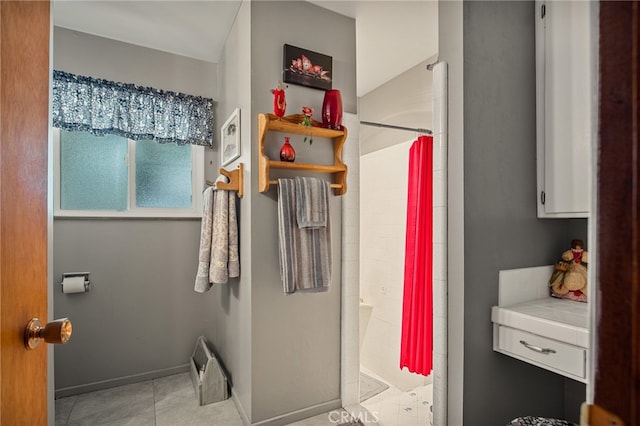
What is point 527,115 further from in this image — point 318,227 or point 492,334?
point 318,227

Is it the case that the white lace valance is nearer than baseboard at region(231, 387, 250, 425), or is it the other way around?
baseboard at region(231, 387, 250, 425)

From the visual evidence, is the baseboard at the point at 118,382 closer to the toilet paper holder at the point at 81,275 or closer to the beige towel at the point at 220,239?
the toilet paper holder at the point at 81,275

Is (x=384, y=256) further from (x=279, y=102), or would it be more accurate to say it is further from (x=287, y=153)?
(x=279, y=102)

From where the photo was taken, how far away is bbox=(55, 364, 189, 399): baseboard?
2380 mm

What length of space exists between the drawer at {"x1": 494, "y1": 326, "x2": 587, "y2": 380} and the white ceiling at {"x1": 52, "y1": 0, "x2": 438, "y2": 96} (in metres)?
2.00

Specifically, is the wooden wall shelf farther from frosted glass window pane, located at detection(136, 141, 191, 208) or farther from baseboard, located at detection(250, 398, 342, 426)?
baseboard, located at detection(250, 398, 342, 426)

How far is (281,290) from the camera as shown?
2061mm

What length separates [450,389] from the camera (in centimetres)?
155

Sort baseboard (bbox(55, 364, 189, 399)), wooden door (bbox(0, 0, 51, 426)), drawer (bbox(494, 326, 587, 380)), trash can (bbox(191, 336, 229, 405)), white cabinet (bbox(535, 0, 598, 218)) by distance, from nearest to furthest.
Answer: wooden door (bbox(0, 0, 51, 426))
drawer (bbox(494, 326, 587, 380))
white cabinet (bbox(535, 0, 598, 218))
trash can (bbox(191, 336, 229, 405))
baseboard (bbox(55, 364, 189, 399))

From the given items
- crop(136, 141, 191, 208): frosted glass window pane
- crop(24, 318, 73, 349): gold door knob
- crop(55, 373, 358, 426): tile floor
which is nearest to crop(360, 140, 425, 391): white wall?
crop(55, 373, 358, 426): tile floor

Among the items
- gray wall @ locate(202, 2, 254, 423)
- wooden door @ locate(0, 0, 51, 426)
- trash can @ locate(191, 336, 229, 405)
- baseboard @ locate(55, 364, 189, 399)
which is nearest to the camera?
wooden door @ locate(0, 0, 51, 426)

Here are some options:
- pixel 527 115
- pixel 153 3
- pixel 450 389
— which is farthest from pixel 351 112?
pixel 450 389

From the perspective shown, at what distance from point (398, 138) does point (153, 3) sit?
212cm

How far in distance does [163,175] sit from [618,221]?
2.93m
